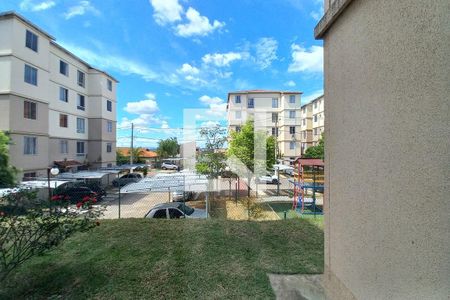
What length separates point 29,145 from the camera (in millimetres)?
17516

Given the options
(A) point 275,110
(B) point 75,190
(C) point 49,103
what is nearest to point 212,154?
(B) point 75,190

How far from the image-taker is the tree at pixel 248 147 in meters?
18.5

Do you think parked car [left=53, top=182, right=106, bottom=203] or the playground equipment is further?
parked car [left=53, top=182, right=106, bottom=203]

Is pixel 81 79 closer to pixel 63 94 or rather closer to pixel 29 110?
pixel 63 94

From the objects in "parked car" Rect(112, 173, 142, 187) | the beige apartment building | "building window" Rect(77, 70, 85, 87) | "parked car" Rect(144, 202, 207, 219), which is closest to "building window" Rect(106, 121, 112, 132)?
"building window" Rect(77, 70, 85, 87)

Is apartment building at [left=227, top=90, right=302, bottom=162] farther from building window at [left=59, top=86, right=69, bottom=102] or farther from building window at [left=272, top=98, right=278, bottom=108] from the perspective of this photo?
building window at [left=59, top=86, right=69, bottom=102]

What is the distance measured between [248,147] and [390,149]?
17.1 m

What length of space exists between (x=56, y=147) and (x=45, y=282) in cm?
2056

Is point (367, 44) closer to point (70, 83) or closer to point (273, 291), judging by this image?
point (273, 291)

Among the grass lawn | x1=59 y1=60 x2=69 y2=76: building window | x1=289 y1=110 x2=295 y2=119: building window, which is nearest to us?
the grass lawn

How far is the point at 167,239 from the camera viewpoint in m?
5.65

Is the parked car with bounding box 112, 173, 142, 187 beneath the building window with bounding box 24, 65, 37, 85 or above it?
beneath

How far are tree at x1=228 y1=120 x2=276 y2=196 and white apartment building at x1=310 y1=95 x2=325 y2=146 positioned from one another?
2569 cm

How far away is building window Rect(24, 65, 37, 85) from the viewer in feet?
56.0
